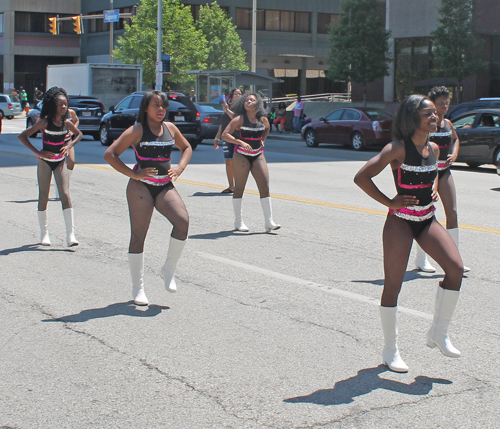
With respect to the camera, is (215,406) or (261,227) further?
(261,227)

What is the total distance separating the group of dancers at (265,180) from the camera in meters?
4.64

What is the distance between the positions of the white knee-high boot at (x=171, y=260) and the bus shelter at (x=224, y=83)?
29.3m

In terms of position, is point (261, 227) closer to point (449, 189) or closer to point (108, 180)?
point (449, 189)

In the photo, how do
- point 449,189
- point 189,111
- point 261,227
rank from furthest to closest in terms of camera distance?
1. point 189,111
2. point 261,227
3. point 449,189

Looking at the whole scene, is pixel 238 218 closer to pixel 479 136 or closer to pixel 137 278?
pixel 137 278

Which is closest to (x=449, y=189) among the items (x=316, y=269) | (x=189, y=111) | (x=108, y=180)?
(x=316, y=269)

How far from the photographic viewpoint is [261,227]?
1002 cm

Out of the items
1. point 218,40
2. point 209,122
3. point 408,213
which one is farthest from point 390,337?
point 218,40

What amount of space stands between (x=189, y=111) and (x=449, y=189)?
17.8 meters

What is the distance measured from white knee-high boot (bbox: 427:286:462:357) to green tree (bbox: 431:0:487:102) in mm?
28175

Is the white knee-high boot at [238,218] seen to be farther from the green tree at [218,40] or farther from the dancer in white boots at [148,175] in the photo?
the green tree at [218,40]

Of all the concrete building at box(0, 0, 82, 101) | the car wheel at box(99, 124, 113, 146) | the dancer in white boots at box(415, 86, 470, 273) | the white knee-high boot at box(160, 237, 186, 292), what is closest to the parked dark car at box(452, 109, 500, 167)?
the dancer in white boots at box(415, 86, 470, 273)

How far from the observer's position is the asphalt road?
408 cm

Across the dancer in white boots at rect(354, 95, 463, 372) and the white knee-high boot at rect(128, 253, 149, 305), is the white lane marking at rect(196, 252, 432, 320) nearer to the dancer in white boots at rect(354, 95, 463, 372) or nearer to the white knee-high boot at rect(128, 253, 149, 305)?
the dancer in white boots at rect(354, 95, 463, 372)
